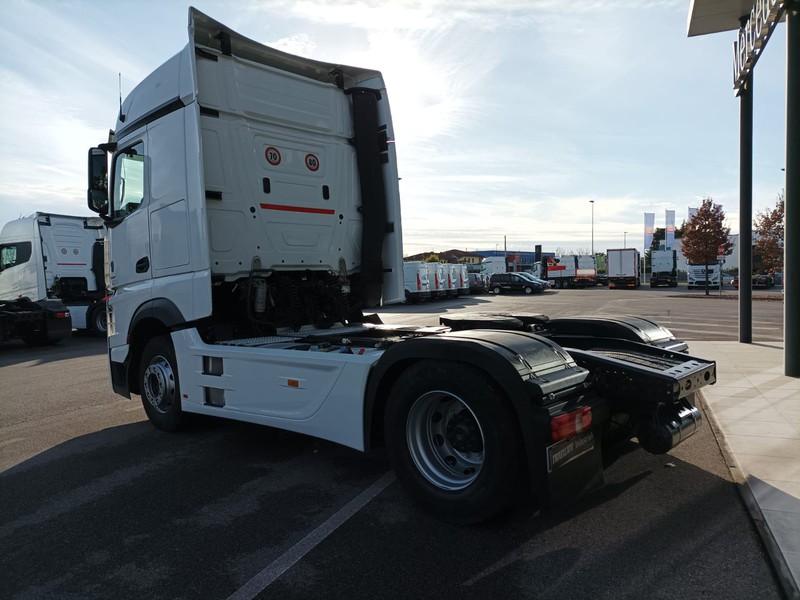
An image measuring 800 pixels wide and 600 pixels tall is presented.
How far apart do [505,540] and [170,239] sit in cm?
409

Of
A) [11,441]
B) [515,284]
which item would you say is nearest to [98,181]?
[11,441]

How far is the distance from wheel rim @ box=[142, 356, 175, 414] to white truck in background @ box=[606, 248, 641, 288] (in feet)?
154

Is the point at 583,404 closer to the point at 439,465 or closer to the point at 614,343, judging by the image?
the point at 439,465

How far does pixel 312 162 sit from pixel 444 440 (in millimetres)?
3562

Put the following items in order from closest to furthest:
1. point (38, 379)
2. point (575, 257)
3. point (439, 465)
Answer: point (439, 465) → point (38, 379) → point (575, 257)

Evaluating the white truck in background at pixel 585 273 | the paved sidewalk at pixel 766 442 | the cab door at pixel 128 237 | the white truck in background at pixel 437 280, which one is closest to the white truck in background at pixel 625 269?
the white truck in background at pixel 585 273

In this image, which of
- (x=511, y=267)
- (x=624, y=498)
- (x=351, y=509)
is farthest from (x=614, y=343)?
(x=511, y=267)

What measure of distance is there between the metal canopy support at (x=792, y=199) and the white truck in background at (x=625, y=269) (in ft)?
137

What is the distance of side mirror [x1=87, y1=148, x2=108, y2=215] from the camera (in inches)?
244

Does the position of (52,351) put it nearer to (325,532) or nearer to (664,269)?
(325,532)

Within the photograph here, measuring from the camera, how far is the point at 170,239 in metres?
5.47

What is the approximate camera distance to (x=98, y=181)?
247 inches

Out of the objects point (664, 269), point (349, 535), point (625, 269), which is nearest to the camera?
point (349, 535)

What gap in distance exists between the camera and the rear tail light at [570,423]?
3.06 m
